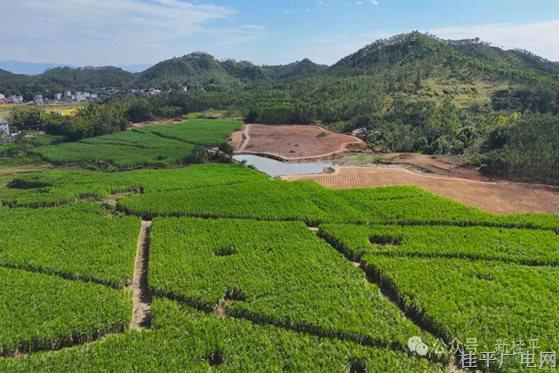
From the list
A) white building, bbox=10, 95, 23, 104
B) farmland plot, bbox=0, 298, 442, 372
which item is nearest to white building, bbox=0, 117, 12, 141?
white building, bbox=10, 95, 23, 104

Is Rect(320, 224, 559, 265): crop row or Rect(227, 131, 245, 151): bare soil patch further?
Rect(227, 131, 245, 151): bare soil patch

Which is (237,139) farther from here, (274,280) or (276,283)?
(276,283)

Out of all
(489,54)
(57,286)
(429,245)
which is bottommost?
(57,286)

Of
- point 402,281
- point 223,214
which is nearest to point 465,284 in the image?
point 402,281

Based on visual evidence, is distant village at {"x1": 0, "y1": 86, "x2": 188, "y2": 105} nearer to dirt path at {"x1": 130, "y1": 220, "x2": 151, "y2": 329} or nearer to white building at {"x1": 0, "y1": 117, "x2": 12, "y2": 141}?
white building at {"x1": 0, "y1": 117, "x2": 12, "y2": 141}

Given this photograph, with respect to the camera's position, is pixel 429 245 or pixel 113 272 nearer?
pixel 113 272

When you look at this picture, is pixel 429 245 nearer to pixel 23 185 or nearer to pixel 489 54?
pixel 23 185
